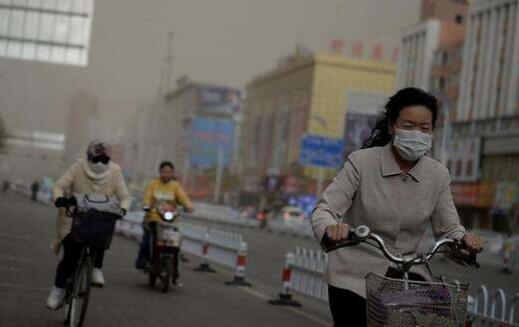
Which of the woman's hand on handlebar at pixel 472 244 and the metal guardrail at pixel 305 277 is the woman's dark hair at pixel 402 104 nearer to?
the woman's hand on handlebar at pixel 472 244

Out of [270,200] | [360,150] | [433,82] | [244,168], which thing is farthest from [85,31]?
[244,168]

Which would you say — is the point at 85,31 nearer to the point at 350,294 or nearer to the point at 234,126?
the point at 350,294

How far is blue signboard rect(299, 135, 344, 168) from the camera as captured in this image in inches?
2366

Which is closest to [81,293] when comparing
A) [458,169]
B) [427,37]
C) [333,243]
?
[333,243]


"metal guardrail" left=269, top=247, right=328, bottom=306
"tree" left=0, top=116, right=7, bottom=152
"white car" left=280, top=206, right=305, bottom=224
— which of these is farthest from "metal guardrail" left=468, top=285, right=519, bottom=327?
"tree" left=0, top=116, right=7, bottom=152

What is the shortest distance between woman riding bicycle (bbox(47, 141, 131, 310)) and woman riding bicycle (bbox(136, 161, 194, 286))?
4.47 metres

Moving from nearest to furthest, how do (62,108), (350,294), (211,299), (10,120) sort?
1. (350,294)
2. (211,299)
3. (10,120)
4. (62,108)

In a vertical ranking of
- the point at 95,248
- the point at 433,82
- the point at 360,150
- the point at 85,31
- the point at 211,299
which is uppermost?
the point at 433,82

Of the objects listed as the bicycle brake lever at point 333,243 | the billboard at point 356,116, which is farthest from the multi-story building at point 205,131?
the bicycle brake lever at point 333,243

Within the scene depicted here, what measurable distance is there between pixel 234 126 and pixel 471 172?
388 ft

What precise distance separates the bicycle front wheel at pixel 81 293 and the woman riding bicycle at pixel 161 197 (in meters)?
5.21

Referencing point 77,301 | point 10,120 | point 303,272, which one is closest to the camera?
point 77,301

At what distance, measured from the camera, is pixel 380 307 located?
365 centimetres

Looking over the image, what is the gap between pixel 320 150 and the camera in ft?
198
